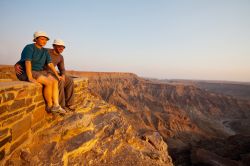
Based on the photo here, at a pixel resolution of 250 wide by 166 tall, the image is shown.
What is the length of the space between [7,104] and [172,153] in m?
16.8

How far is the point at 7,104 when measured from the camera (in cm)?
316

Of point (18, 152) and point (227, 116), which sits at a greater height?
point (18, 152)

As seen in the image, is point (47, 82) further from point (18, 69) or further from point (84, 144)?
point (84, 144)

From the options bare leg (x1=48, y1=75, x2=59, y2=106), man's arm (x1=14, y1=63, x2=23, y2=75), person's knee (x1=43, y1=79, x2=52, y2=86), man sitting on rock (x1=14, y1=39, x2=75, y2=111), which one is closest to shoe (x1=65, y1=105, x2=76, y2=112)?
man sitting on rock (x1=14, y1=39, x2=75, y2=111)

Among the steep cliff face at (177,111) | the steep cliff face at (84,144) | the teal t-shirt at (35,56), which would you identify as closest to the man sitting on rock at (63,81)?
the steep cliff face at (84,144)

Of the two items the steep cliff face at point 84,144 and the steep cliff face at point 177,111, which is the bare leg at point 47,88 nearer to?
the steep cliff face at point 84,144

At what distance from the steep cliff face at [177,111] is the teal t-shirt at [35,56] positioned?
44.1 feet

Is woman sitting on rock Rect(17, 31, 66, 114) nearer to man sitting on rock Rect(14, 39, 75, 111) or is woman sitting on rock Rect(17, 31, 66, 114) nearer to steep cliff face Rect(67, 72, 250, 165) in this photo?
man sitting on rock Rect(14, 39, 75, 111)

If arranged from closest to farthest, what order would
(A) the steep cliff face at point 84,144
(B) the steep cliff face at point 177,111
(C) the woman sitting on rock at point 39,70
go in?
(A) the steep cliff face at point 84,144 < (C) the woman sitting on rock at point 39,70 < (B) the steep cliff face at point 177,111

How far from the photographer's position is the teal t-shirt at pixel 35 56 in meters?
4.23

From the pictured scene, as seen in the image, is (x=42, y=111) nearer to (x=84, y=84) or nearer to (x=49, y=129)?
(x=49, y=129)

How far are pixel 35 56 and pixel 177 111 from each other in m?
41.4

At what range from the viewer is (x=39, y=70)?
464 centimetres

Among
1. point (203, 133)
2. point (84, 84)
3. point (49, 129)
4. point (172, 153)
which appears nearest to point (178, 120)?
point (203, 133)
